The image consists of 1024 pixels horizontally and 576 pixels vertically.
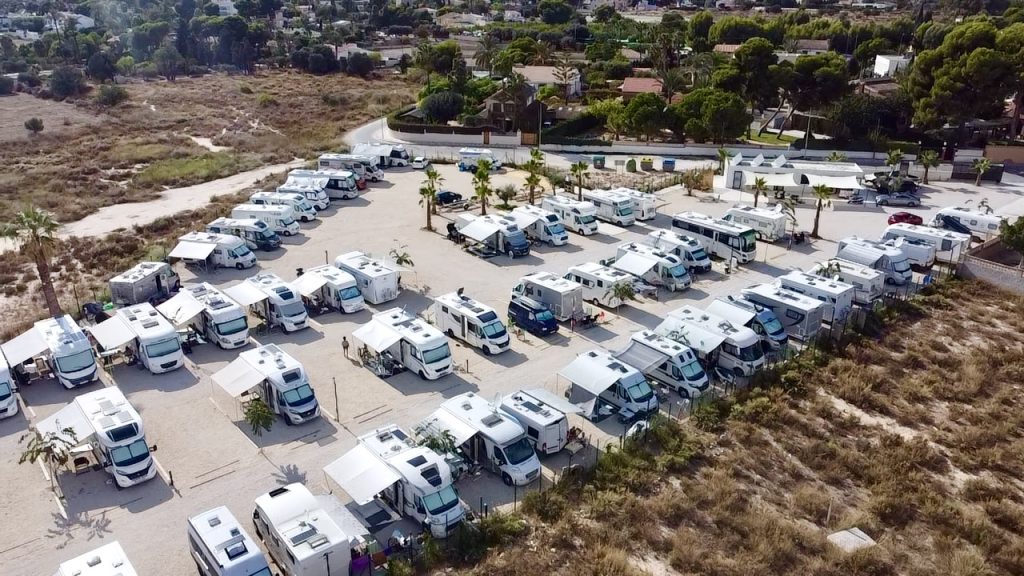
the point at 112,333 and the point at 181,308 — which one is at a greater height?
the point at 181,308

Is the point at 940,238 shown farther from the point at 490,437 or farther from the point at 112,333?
the point at 112,333

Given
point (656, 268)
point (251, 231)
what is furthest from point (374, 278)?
point (656, 268)

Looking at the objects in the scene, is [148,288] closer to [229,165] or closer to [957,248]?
[229,165]

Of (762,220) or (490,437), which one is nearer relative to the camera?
(490,437)

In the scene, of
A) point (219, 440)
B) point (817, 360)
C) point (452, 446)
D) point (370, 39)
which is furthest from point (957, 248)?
point (370, 39)

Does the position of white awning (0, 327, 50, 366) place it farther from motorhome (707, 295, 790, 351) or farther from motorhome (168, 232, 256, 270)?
motorhome (707, 295, 790, 351)

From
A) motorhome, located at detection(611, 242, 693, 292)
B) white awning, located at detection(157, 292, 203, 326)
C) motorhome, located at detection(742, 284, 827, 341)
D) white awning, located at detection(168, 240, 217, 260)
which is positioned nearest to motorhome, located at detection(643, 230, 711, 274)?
motorhome, located at detection(611, 242, 693, 292)

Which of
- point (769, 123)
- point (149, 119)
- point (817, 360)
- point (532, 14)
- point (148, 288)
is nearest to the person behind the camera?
point (817, 360)
